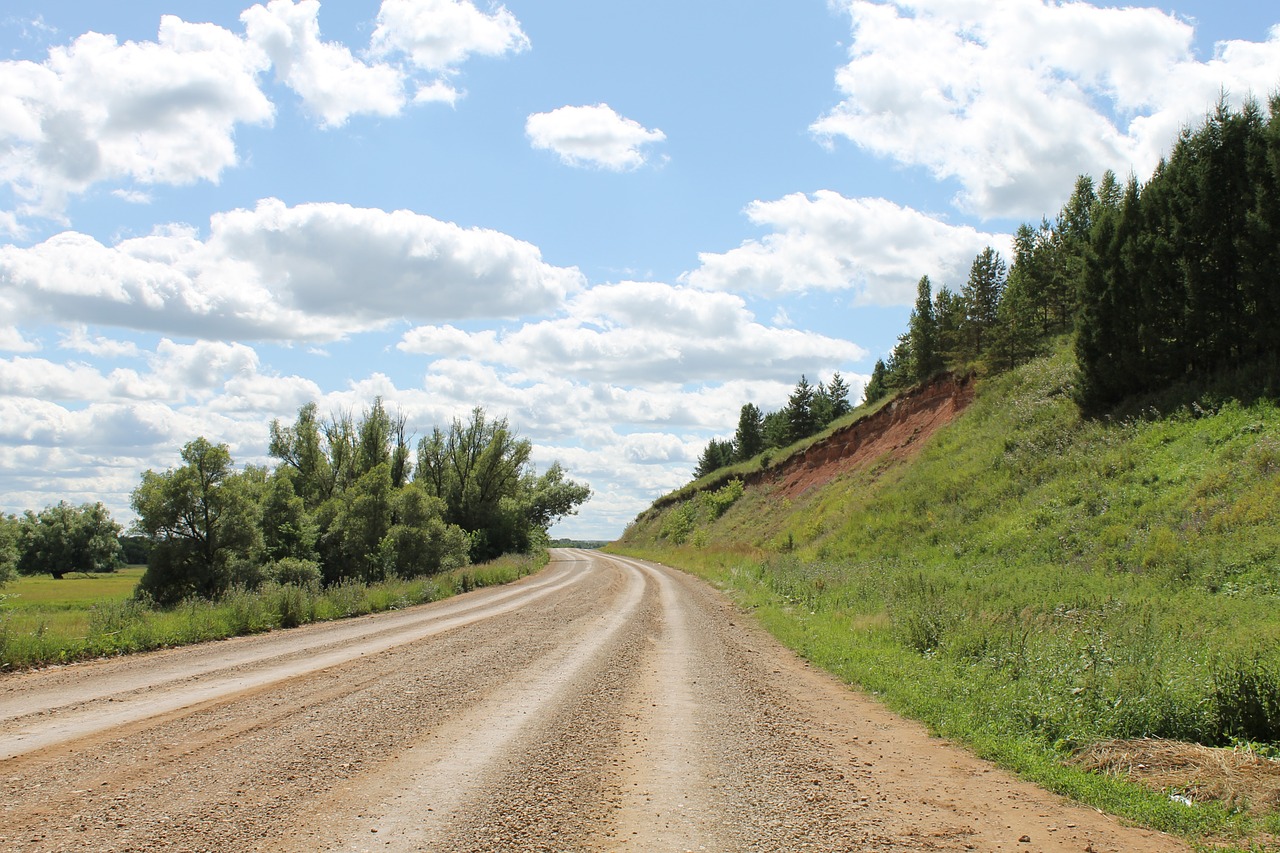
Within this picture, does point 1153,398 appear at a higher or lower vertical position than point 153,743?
higher

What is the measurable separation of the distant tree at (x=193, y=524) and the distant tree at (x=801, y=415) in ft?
182

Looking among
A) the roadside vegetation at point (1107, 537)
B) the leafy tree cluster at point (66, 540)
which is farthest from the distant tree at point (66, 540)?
the roadside vegetation at point (1107, 537)

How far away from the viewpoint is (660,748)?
7180 millimetres

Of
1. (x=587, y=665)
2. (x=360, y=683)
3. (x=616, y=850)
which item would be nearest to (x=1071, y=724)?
(x=616, y=850)

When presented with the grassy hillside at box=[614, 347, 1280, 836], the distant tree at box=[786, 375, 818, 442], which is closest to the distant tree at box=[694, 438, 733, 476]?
the distant tree at box=[786, 375, 818, 442]

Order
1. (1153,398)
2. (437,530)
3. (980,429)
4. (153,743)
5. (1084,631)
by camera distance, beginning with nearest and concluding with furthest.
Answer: (153,743), (1084,631), (1153,398), (980,429), (437,530)

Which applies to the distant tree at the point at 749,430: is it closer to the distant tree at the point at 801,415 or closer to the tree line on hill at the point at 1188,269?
the distant tree at the point at 801,415

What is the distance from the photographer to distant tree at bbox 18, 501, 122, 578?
252 feet

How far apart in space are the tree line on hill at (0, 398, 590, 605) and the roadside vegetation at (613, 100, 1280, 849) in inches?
695

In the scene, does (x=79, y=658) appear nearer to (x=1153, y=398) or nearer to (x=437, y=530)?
(x=437, y=530)

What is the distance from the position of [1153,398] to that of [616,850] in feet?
94.1

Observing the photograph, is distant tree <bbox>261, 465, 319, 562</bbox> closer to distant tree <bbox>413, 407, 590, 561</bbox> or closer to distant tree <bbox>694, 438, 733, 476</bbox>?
distant tree <bbox>413, 407, 590, 561</bbox>

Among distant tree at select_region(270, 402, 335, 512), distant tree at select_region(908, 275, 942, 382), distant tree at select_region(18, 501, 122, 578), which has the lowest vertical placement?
distant tree at select_region(18, 501, 122, 578)

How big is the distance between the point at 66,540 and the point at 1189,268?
96215 millimetres
